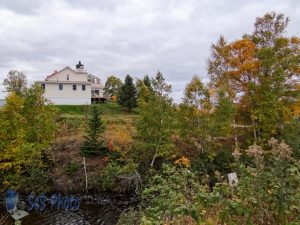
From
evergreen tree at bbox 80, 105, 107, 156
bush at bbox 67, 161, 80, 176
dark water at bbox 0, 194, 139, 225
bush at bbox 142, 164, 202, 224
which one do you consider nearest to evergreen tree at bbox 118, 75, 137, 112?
evergreen tree at bbox 80, 105, 107, 156

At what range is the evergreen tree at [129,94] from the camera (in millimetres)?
40656

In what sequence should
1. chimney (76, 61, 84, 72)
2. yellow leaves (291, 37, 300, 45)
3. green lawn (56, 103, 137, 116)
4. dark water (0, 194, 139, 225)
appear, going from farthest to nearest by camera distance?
chimney (76, 61, 84, 72)
green lawn (56, 103, 137, 116)
yellow leaves (291, 37, 300, 45)
dark water (0, 194, 139, 225)

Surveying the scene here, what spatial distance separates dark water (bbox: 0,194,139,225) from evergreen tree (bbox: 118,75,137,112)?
22610mm

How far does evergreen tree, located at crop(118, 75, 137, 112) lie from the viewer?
40.7 m

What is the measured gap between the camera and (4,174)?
717 inches

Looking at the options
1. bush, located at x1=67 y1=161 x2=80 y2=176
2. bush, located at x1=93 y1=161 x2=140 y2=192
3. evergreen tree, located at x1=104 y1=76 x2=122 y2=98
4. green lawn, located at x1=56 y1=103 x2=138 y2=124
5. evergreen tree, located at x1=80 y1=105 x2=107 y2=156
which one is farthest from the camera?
evergreen tree, located at x1=104 y1=76 x2=122 y2=98

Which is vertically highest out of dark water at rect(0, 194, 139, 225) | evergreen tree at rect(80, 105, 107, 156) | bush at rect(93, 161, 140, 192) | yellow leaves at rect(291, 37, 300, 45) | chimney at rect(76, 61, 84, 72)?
chimney at rect(76, 61, 84, 72)

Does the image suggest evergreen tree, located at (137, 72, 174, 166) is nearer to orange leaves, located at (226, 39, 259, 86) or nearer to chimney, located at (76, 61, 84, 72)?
orange leaves, located at (226, 39, 259, 86)

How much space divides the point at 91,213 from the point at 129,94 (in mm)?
26076

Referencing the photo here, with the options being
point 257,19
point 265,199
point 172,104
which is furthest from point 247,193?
point 257,19

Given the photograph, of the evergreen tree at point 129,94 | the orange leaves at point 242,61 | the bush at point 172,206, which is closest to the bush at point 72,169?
the orange leaves at point 242,61

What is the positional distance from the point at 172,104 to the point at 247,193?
622 inches

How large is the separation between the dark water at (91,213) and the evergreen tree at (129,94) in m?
22.6

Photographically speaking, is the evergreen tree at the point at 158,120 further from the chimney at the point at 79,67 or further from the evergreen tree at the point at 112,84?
the evergreen tree at the point at 112,84
